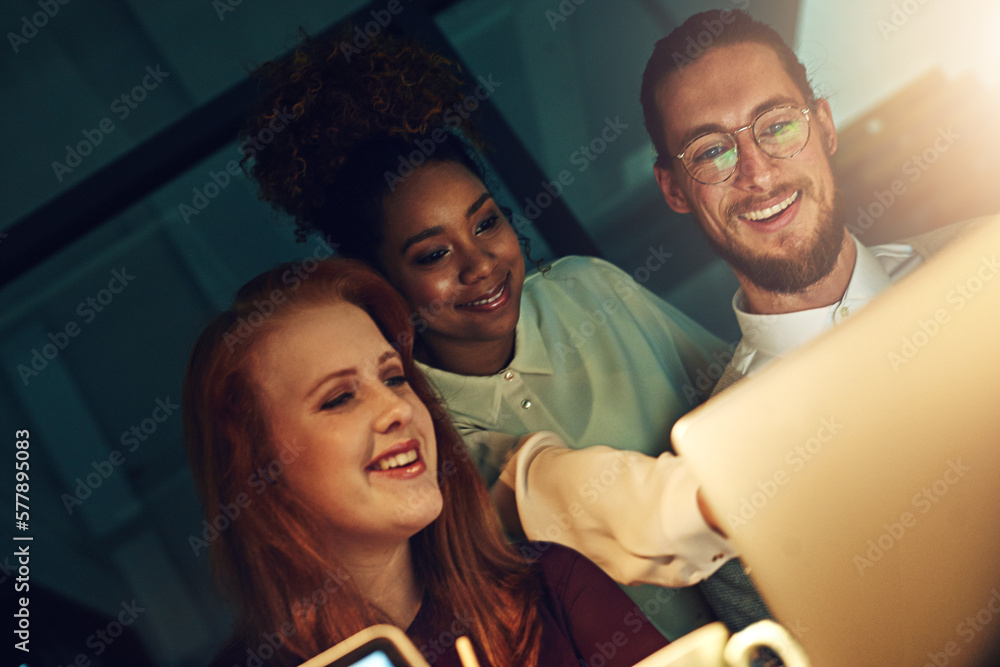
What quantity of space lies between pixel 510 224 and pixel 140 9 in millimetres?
1069

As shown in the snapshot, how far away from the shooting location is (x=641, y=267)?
182 cm

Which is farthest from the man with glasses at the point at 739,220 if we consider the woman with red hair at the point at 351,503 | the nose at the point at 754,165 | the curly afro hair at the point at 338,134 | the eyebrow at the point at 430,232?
the curly afro hair at the point at 338,134

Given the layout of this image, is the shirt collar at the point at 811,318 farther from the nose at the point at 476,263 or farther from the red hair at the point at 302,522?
the red hair at the point at 302,522

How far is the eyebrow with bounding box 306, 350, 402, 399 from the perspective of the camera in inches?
62.4

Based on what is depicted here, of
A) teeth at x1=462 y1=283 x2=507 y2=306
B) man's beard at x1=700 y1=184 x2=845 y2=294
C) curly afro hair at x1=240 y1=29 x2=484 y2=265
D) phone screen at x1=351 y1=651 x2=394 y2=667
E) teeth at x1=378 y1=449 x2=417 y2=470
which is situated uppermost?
curly afro hair at x1=240 y1=29 x2=484 y2=265

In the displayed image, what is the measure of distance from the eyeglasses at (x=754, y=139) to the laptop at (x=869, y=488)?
896mm

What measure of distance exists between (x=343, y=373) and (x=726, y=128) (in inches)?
44.8

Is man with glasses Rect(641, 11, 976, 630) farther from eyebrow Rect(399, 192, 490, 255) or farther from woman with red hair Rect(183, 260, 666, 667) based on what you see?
woman with red hair Rect(183, 260, 666, 667)

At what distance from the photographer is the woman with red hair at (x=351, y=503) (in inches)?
61.8

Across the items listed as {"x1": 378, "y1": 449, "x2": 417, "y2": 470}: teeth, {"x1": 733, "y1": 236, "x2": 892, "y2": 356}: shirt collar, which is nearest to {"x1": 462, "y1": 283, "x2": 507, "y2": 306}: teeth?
{"x1": 378, "y1": 449, "x2": 417, "y2": 470}: teeth

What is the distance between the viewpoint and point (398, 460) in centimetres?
162

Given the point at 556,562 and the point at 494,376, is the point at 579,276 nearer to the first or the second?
the point at 494,376

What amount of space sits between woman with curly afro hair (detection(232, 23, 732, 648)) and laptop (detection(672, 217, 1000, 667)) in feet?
2.14

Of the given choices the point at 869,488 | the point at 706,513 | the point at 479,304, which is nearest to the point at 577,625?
the point at 706,513
